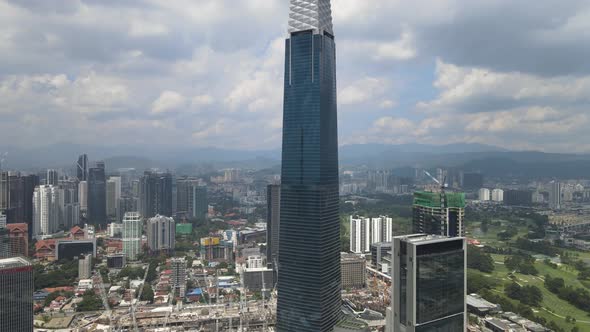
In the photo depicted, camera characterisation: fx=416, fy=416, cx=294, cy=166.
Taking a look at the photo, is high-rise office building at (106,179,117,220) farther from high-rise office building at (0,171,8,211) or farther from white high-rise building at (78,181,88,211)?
high-rise office building at (0,171,8,211)

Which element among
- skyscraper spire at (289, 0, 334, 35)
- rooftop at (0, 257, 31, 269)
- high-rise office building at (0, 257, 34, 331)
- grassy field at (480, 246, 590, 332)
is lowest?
grassy field at (480, 246, 590, 332)

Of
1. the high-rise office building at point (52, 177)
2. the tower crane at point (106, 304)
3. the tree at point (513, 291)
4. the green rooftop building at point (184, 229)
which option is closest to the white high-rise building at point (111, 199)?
the high-rise office building at point (52, 177)

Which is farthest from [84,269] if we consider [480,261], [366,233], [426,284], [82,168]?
[480,261]

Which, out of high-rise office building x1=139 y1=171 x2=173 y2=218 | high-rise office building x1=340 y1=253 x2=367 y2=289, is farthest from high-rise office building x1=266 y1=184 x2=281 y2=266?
high-rise office building x1=139 y1=171 x2=173 y2=218

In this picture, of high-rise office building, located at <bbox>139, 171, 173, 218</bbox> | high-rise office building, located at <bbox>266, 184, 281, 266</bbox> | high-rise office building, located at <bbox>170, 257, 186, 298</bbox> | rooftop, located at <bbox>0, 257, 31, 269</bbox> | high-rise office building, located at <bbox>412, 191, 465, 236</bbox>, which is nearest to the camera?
rooftop, located at <bbox>0, 257, 31, 269</bbox>

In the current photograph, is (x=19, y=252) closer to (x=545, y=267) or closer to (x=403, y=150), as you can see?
(x=545, y=267)
